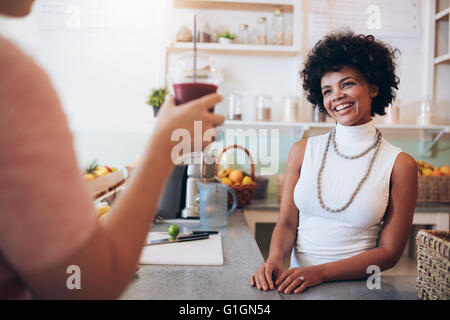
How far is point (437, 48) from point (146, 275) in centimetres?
261

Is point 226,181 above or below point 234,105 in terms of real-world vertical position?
below

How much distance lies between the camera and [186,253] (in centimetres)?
99

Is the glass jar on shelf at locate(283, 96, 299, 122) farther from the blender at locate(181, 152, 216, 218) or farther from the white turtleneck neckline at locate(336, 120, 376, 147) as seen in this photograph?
the white turtleneck neckline at locate(336, 120, 376, 147)

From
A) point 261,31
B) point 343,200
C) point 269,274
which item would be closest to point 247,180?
point 343,200

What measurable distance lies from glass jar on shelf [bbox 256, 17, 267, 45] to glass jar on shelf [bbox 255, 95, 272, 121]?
38 cm

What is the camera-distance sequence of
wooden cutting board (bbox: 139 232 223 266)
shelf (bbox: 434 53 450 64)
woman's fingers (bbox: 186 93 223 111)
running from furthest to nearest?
shelf (bbox: 434 53 450 64)
wooden cutting board (bbox: 139 232 223 266)
woman's fingers (bbox: 186 93 223 111)

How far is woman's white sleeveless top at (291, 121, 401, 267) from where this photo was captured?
1058 mm

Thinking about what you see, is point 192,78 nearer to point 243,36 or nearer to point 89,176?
point 89,176

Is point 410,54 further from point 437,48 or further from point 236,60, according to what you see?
point 236,60

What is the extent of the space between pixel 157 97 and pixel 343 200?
1.42 m

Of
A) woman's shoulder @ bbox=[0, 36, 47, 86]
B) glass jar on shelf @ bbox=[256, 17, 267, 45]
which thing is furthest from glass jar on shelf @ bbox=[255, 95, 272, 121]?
woman's shoulder @ bbox=[0, 36, 47, 86]

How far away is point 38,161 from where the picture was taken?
31cm

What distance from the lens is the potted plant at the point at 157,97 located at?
2094 mm

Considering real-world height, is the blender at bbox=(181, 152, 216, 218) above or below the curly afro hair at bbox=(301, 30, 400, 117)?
below
